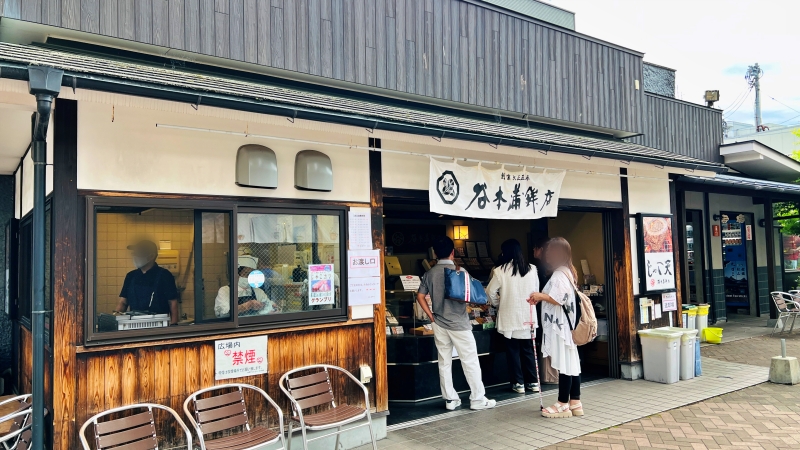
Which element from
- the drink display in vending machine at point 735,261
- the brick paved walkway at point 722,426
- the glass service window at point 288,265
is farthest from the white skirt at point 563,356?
the drink display in vending machine at point 735,261

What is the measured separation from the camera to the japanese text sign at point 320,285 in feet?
18.4

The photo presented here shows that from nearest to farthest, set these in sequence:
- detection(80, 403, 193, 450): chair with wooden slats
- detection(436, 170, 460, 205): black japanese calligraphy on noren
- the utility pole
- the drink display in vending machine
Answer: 1. detection(80, 403, 193, 450): chair with wooden slats
2. detection(436, 170, 460, 205): black japanese calligraphy on noren
3. the drink display in vending machine
4. the utility pole

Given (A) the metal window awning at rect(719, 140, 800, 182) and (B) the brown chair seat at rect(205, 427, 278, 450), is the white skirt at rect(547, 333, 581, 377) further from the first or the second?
(A) the metal window awning at rect(719, 140, 800, 182)

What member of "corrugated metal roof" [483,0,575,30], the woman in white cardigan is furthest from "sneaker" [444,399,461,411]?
"corrugated metal roof" [483,0,575,30]

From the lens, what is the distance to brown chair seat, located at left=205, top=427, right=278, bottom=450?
170 inches

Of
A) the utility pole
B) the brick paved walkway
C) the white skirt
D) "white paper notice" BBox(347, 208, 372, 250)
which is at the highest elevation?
the utility pole

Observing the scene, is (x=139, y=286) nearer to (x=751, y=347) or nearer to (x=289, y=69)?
(x=289, y=69)

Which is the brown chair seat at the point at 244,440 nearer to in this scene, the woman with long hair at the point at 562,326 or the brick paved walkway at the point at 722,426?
the brick paved walkway at the point at 722,426

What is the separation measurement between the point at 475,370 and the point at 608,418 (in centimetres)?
154

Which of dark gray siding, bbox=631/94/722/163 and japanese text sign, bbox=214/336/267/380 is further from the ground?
dark gray siding, bbox=631/94/722/163

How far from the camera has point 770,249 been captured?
13.7m

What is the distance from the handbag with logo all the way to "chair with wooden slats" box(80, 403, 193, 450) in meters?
3.28

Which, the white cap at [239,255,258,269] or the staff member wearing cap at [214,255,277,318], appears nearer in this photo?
the staff member wearing cap at [214,255,277,318]

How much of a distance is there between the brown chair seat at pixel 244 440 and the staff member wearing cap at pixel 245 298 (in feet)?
3.45
